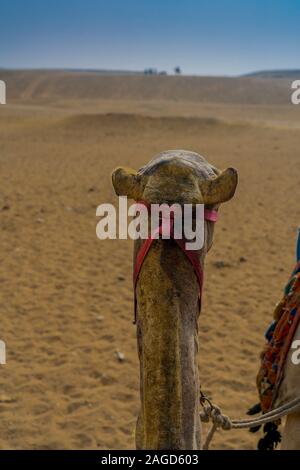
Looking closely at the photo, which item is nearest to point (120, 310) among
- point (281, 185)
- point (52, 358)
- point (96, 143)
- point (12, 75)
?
point (52, 358)

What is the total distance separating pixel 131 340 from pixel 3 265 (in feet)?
8.84

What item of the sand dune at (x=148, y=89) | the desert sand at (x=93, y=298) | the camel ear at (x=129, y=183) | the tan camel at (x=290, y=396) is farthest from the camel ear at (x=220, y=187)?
the sand dune at (x=148, y=89)

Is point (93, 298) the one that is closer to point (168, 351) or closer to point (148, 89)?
point (168, 351)

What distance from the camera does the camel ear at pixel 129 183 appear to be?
1437mm

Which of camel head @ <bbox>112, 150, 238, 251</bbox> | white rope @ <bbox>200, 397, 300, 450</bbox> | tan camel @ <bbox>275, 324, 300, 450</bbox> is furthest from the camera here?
tan camel @ <bbox>275, 324, 300, 450</bbox>

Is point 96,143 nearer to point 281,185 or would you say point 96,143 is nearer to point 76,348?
point 281,185

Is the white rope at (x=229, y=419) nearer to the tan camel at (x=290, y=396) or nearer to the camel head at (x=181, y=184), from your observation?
the tan camel at (x=290, y=396)

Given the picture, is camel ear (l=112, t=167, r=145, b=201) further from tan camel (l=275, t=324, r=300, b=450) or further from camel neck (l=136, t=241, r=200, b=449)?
tan camel (l=275, t=324, r=300, b=450)

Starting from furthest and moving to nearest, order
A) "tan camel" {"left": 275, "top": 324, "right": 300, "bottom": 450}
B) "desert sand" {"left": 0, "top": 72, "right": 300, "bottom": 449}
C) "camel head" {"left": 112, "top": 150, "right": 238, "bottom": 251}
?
1. "desert sand" {"left": 0, "top": 72, "right": 300, "bottom": 449}
2. "tan camel" {"left": 275, "top": 324, "right": 300, "bottom": 450}
3. "camel head" {"left": 112, "top": 150, "right": 238, "bottom": 251}

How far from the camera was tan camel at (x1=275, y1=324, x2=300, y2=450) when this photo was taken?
190cm

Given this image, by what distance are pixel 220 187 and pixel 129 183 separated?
0.91 ft

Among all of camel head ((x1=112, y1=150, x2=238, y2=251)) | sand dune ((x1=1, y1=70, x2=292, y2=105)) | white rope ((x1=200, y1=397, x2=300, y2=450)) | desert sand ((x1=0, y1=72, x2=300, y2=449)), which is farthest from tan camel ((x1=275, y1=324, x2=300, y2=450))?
sand dune ((x1=1, y1=70, x2=292, y2=105))

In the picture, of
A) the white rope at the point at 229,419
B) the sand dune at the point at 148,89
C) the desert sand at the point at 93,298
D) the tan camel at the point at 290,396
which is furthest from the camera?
the sand dune at the point at 148,89

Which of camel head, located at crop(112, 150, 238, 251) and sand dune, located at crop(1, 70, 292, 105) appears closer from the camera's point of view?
camel head, located at crop(112, 150, 238, 251)
